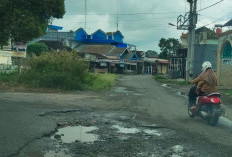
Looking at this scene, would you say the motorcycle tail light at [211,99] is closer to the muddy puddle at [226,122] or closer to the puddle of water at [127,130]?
the muddy puddle at [226,122]

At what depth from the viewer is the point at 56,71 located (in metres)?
20.6

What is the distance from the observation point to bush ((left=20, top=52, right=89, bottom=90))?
20125 millimetres

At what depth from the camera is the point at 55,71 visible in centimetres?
2059

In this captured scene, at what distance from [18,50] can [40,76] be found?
1.99 meters

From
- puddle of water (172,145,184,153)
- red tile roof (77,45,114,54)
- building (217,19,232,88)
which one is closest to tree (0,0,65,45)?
puddle of water (172,145,184,153)

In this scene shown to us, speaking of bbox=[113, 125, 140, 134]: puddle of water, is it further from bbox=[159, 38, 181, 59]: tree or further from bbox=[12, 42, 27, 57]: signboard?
bbox=[159, 38, 181, 59]: tree

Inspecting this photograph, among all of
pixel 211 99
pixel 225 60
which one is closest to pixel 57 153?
pixel 211 99

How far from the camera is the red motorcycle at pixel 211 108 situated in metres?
9.26

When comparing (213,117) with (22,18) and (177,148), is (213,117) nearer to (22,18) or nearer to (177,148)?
(177,148)

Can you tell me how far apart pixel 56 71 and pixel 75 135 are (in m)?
13.7

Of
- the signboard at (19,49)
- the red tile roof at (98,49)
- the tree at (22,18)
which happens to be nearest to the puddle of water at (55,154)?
the tree at (22,18)

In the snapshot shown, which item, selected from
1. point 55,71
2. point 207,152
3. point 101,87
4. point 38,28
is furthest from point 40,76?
point 207,152

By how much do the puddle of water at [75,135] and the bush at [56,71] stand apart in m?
12.1

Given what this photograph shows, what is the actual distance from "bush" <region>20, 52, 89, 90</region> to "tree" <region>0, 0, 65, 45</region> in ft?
22.6
